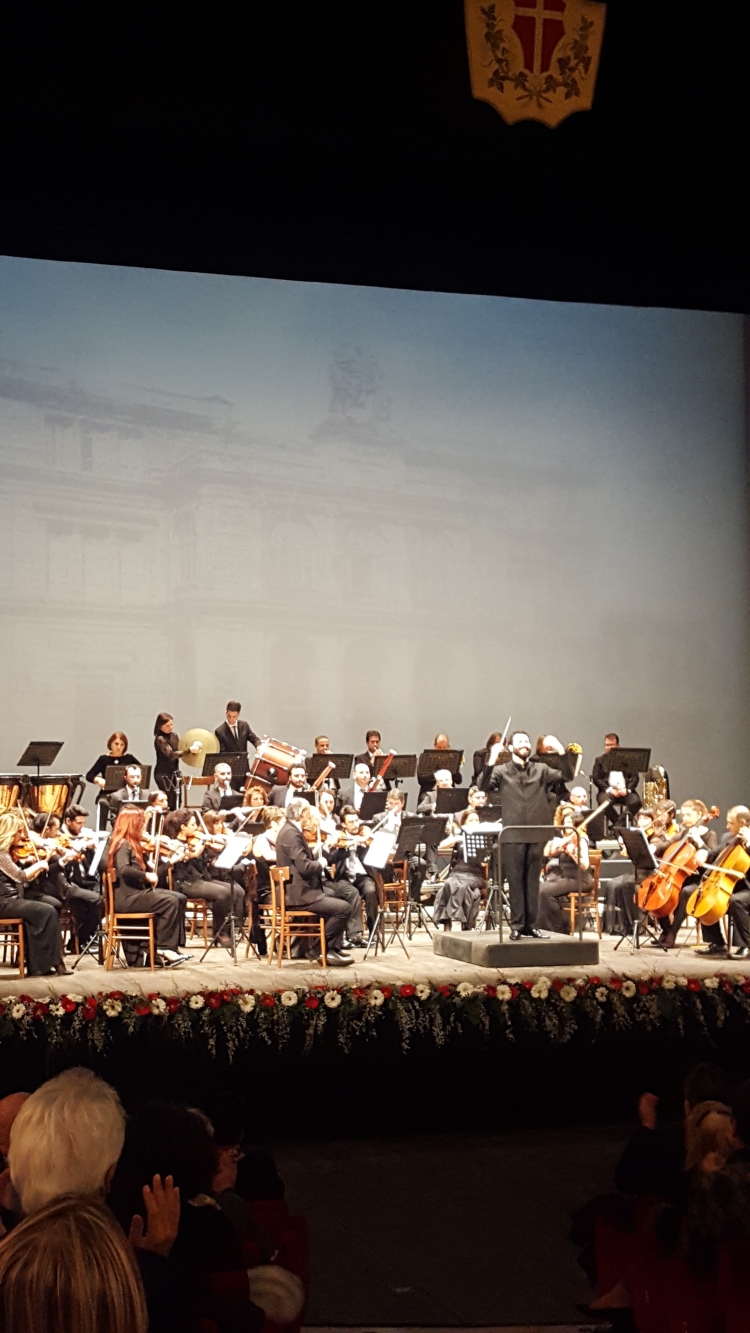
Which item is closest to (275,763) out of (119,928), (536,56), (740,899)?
(119,928)

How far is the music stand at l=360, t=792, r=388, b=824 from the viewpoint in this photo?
8055mm

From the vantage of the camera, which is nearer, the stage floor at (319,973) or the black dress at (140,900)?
the stage floor at (319,973)

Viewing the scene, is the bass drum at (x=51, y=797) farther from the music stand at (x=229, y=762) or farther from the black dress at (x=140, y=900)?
the black dress at (x=140, y=900)

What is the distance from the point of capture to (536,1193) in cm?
493

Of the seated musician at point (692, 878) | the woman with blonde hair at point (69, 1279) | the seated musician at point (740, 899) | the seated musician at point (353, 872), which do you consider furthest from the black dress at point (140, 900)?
the woman with blonde hair at point (69, 1279)

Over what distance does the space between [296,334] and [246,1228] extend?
9858mm

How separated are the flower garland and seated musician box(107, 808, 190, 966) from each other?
105 cm

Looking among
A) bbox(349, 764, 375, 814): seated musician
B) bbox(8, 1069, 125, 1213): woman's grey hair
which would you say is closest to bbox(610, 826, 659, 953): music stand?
bbox(349, 764, 375, 814): seated musician

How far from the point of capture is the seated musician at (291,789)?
808 centimetres

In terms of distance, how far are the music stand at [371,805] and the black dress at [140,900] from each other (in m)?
1.62

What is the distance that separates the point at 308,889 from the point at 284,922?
23 cm

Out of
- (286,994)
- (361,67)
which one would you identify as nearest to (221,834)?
(286,994)

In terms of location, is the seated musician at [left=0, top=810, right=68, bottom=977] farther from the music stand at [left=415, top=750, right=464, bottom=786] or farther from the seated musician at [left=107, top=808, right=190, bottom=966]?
the music stand at [left=415, top=750, right=464, bottom=786]

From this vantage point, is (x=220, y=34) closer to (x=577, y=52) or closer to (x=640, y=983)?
(x=577, y=52)
